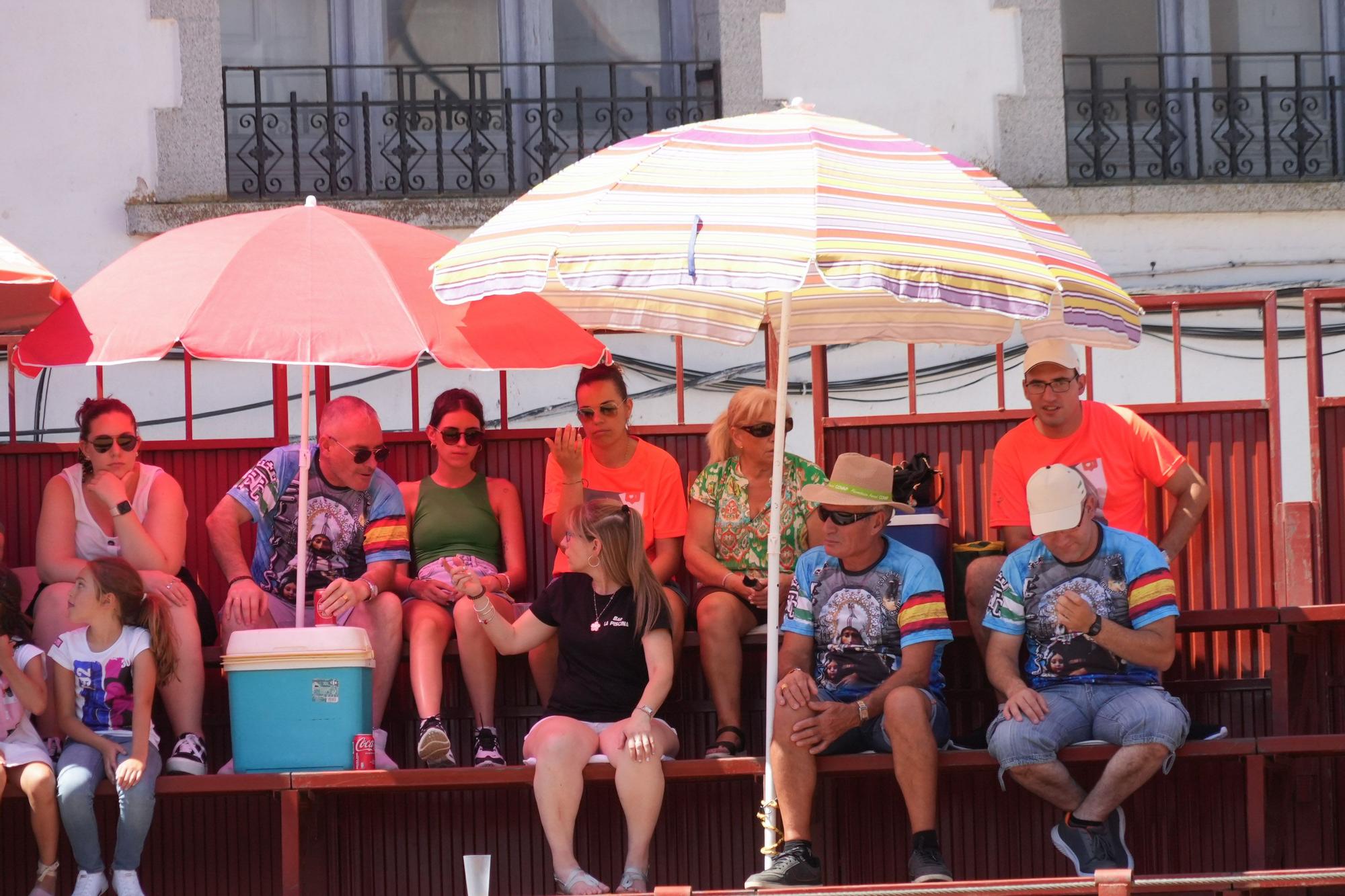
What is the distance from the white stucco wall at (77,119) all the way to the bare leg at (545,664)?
4.26 metres

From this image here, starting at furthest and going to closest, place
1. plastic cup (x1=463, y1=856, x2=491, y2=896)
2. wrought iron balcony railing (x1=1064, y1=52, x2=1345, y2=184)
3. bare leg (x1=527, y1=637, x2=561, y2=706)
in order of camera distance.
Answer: wrought iron balcony railing (x1=1064, y1=52, x2=1345, y2=184) → bare leg (x1=527, y1=637, x2=561, y2=706) → plastic cup (x1=463, y1=856, x2=491, y2=896)

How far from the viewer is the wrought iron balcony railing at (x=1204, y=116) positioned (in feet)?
33.8

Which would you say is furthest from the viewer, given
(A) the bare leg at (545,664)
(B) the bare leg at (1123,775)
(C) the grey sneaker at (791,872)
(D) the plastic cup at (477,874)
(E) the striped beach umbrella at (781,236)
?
(A) the bare leg at (545,664)

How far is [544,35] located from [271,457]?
13.9 ft

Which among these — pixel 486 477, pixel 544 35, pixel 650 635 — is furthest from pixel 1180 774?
pixel 544 35

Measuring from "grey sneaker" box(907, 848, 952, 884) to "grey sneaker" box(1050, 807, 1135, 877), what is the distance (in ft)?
1.33

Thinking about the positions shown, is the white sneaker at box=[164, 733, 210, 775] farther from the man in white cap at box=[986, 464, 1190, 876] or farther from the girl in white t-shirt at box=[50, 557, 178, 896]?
the man in white cap at box=[986, 464, 1190, 876]

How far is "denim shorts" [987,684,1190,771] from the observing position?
19.5 ft

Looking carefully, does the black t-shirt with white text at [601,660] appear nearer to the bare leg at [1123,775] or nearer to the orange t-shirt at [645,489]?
the orange t-shirt at [645,489]

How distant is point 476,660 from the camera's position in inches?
255

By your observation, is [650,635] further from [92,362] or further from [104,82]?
[104,82]

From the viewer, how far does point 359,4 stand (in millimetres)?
10312

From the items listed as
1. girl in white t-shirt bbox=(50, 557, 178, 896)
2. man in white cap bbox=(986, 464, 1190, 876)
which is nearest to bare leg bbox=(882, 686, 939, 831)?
man in white cap bbox=(986, 464, 1190, 876)

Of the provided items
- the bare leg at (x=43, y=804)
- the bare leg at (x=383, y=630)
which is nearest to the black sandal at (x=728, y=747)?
the bare leg at (x=383, y=630)
